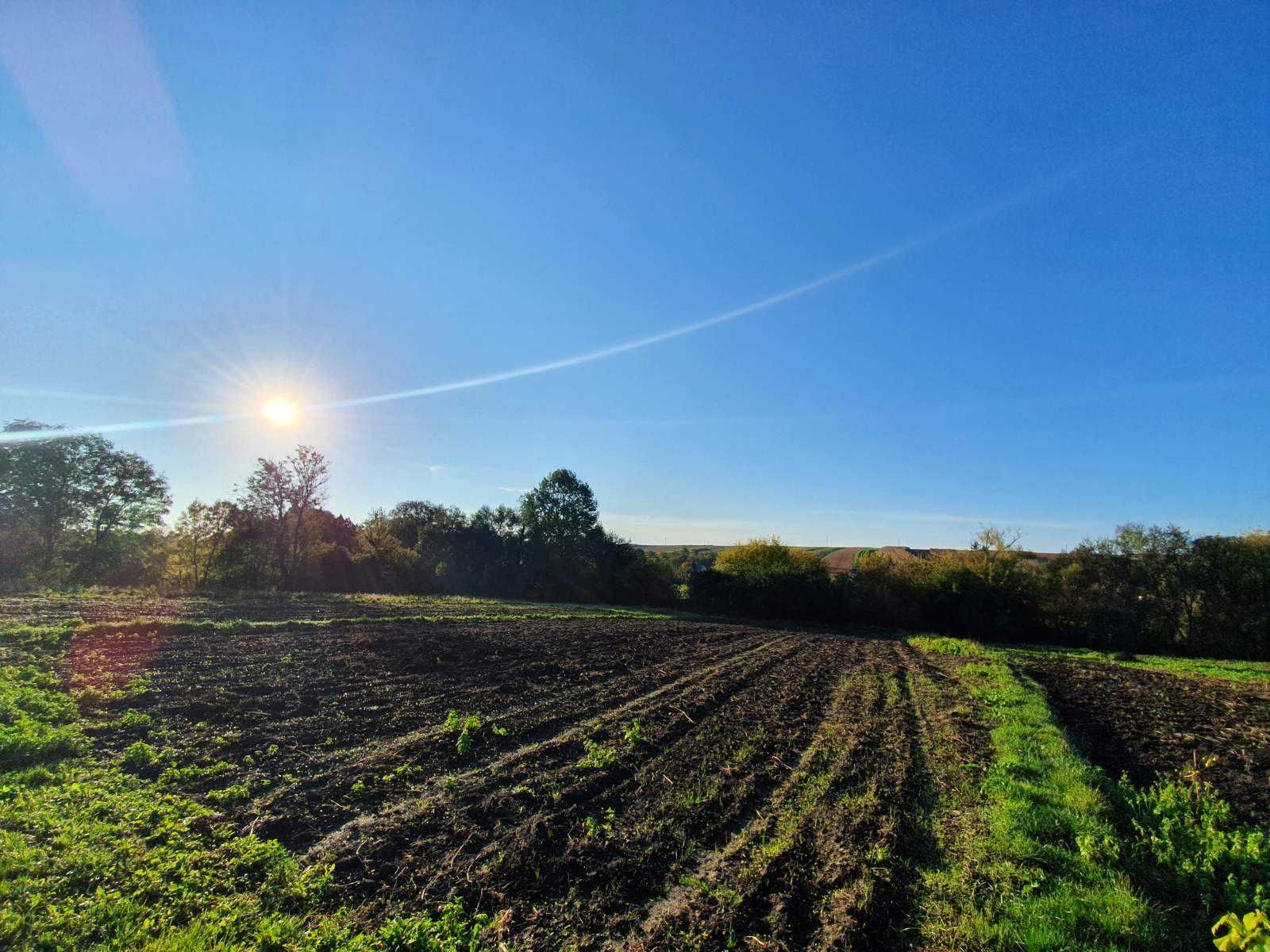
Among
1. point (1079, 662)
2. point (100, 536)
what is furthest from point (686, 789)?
point (100, 536)

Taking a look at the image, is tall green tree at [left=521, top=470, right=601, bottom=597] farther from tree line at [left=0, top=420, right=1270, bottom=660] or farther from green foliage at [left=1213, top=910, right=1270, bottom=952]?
green foliage at [left=1213, top=910, right=1270, bottom=952]

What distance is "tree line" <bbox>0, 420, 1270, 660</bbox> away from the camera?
35.9 m

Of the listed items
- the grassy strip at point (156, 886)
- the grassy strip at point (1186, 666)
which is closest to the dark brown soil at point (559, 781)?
the grassy strip at point (156, 886)

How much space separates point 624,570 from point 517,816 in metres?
44.5

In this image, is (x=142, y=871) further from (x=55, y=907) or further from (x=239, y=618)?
(x=239, y=618)

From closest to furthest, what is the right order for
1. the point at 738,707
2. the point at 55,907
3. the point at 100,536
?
the point at 55,907 < the point at 738,707 < the point at 100,536

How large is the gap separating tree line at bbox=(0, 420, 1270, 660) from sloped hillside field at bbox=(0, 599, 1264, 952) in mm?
31370

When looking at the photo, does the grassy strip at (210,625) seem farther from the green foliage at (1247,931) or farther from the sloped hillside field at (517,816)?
the green foliage at (1247,931)

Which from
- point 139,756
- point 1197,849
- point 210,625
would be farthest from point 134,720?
point 1197,849

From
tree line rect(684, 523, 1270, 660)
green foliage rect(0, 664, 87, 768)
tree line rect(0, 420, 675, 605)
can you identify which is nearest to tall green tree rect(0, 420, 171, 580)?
tree line rect(0, 420, 675, 605)

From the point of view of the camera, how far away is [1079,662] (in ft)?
73.4

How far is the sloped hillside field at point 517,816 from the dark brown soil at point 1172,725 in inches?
43.2

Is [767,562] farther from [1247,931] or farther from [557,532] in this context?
[1247,931]

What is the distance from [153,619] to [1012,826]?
19.2 metres
